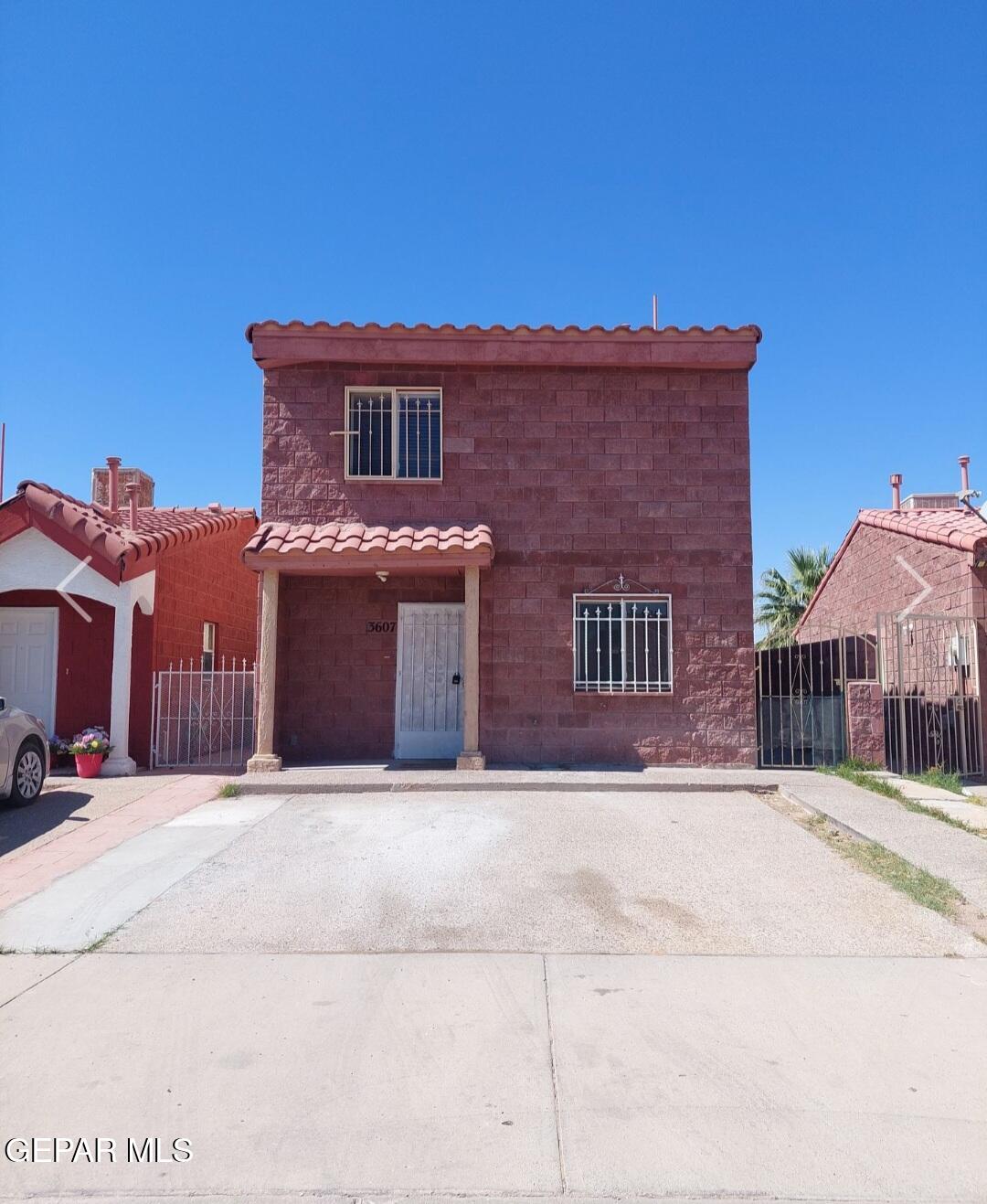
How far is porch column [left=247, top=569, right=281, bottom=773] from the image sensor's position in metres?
11.4

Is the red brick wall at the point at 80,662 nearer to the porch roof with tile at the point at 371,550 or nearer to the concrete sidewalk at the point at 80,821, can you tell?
the concrete sidewalk at the point at 80,821

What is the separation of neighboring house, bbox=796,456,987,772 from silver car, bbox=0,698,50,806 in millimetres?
9892

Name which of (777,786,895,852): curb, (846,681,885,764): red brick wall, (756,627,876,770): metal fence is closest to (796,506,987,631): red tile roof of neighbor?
(756,627,876,770): metal fence

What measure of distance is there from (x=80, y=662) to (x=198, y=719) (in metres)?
1.83

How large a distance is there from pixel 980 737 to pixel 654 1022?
9.68m

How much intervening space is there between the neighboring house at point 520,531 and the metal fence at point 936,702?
1995 mm

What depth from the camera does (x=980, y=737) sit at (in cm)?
1199

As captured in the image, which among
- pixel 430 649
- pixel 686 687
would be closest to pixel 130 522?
pixel 430 649

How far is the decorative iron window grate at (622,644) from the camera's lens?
11906mm

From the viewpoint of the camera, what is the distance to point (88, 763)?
455 inches

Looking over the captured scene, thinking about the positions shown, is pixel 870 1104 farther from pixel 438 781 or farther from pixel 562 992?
pixel 438 781

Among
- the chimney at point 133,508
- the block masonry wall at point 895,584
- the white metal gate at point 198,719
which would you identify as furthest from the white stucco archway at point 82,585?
the block masonry wall at point 895,584

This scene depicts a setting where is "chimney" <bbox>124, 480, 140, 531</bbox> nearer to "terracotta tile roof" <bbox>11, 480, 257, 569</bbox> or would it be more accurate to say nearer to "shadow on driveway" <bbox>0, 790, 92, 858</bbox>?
"terracotta tile roof" <bbox>11, 480, 257, 569</bbox>

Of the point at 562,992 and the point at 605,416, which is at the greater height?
the point at 605,416
